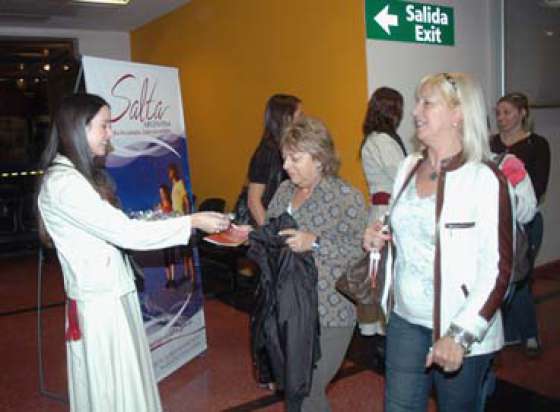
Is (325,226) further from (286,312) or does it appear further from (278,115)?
(278,115)

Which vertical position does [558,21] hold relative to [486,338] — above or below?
above

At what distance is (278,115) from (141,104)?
899mm

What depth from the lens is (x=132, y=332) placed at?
2.21 meters

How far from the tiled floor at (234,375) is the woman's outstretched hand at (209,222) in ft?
4.64

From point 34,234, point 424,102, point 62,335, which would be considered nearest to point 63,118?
point 424,102

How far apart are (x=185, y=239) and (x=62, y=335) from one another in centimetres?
321

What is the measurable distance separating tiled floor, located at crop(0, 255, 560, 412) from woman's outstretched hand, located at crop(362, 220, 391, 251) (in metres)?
1.47

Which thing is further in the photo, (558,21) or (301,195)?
(558,21)

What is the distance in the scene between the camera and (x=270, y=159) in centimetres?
342

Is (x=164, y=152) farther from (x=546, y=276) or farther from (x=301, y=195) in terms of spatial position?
(x=546, y=276)

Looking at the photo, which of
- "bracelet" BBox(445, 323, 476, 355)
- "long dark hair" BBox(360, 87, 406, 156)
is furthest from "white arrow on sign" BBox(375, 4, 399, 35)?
"bracelet" BBox(445, 323, 476, 355)

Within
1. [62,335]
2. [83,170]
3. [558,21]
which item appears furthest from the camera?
[558,21]

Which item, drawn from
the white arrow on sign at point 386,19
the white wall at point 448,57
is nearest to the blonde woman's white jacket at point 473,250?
the white wall at point 448,57

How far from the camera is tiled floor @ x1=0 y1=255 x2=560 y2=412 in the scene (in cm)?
316
